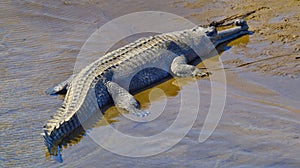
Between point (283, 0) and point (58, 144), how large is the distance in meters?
5.10

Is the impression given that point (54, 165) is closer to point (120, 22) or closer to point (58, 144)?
point (58, 144)

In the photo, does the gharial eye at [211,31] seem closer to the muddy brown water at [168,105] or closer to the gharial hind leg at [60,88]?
the muddy brown water at [168,105]

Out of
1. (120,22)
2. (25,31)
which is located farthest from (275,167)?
(25,31)

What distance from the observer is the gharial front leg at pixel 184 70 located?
6.27 metres

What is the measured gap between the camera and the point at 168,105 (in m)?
5.61

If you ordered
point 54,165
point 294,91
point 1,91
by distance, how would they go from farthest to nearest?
point 1,91 < point 294,91 < point 54,165

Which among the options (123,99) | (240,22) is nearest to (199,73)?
(123,99)

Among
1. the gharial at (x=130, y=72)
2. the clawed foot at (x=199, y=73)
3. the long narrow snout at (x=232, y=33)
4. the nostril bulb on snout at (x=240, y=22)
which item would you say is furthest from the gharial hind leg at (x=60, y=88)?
the nostril bulb on snout at (x=240, y=22)

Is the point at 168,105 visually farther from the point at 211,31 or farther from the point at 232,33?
the point at 232,33

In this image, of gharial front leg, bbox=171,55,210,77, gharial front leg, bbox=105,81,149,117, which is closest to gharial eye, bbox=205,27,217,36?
gharial front leg, bbox=171,55,210,77

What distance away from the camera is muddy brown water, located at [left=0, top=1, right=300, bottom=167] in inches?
179

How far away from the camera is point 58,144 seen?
5004 mm

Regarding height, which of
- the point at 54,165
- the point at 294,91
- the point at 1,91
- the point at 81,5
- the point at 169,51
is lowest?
the point at 1,91

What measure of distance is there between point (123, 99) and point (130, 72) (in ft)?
1.96
